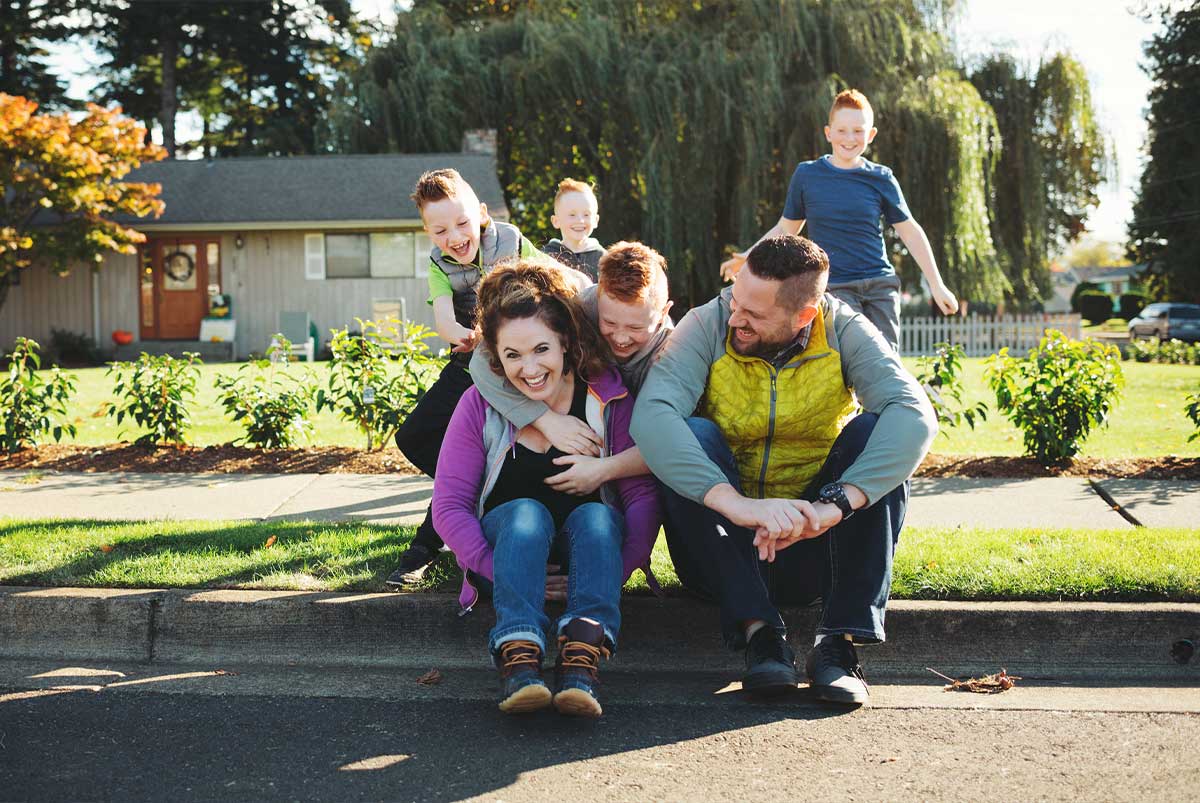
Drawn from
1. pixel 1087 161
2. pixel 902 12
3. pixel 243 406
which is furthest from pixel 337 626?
pixel 1087 161

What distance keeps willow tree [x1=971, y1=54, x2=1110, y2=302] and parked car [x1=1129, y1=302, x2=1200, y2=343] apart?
13.6 metres

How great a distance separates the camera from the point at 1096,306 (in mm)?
61531

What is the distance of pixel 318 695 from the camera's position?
142 inches

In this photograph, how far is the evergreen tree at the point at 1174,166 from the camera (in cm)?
4116

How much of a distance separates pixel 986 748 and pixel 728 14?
21.5m

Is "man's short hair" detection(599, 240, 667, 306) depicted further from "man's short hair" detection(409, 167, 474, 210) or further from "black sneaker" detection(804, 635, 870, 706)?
"black sneaker" detection(804, 635, 870, 706)

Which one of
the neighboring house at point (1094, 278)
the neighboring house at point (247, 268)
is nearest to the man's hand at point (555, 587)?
the neighboring house at point (247, 268)

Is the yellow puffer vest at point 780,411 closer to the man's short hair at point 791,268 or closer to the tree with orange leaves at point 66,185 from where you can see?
the man's short hair at point 791,268

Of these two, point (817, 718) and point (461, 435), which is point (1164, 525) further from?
point (461, 435)

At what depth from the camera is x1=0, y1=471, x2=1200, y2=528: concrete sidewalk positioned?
5.60 meters

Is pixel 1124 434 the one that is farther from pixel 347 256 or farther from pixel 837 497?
pixel 347 256

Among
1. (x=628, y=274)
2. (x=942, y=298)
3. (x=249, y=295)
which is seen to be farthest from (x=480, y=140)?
(x=628, y=274)

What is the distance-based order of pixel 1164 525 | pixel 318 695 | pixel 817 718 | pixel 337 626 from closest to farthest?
1. pixel 817 718
2. pixel 318 695
3. pixel 337 626
4. pixel 1164 525

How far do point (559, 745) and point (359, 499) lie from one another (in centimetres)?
338
